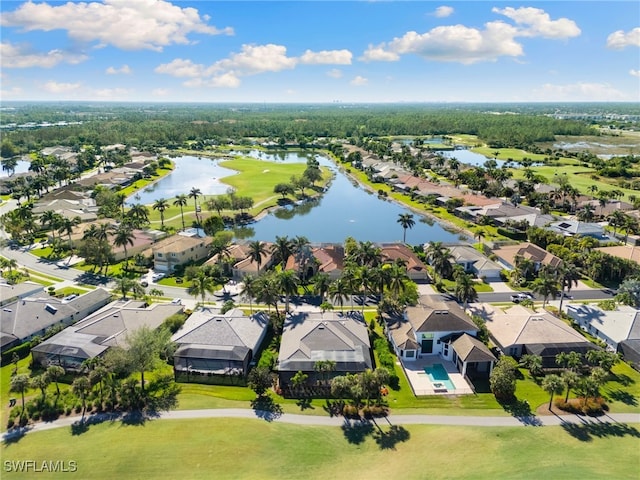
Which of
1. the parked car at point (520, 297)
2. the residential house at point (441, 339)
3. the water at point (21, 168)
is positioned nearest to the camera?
the residential house at point (441, 339)

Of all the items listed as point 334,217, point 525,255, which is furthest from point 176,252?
point 525,255

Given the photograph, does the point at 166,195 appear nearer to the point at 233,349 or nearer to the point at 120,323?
the point at 120,323

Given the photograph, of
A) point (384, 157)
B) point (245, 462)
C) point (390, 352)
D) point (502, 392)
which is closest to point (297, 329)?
point (390, 352)

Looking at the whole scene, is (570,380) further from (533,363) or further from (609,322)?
(609,322)

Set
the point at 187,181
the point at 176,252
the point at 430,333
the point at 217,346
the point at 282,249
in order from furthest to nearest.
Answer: the point at 187,181, the point at 176,252, the point at 282,249, the point at 430,333, the point at 217,346

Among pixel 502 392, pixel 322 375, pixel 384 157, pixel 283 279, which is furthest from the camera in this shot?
Result: pixel 384 157

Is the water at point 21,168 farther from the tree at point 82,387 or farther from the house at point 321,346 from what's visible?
the house at point 321,346

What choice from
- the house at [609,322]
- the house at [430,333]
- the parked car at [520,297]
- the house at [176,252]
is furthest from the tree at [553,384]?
the house at [176,252]
